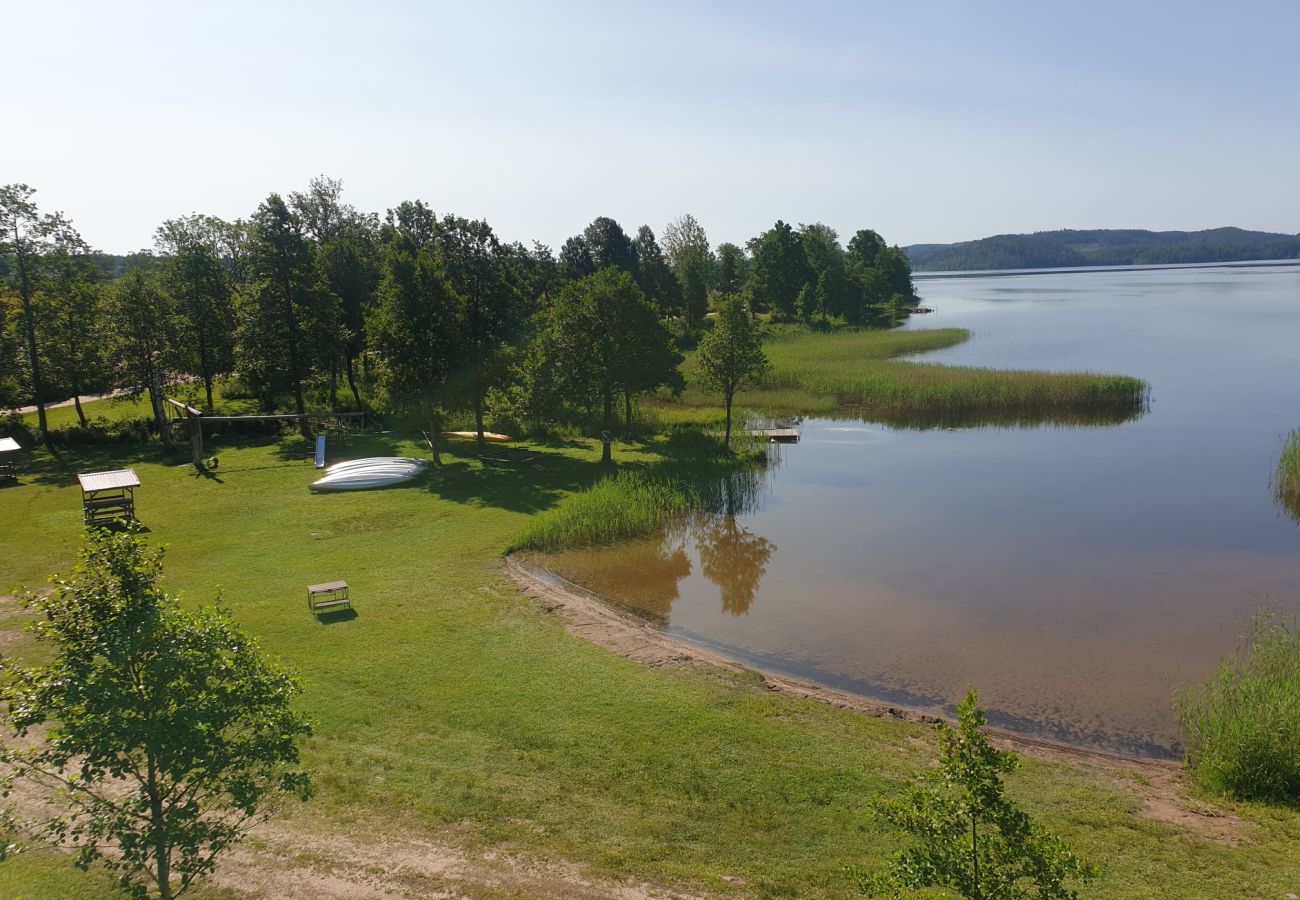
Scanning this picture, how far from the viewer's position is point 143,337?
120 feet

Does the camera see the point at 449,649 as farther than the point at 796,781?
Yes

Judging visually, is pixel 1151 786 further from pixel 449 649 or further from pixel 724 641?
pixel 449 649

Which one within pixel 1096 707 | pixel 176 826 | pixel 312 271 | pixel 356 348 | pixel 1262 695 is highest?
pixel 312 271

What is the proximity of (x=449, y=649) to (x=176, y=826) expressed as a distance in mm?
8761

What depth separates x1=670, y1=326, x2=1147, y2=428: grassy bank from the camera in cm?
4366

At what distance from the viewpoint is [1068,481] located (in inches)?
1209

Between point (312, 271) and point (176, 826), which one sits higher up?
point (312, 271)

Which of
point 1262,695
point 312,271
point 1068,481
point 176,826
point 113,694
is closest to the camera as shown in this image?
point 113,694

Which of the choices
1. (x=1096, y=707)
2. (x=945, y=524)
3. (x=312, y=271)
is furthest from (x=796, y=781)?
(x=312, y=271)

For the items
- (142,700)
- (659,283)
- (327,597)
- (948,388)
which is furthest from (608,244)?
(142,700)

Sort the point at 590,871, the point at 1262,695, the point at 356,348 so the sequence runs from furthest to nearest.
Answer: the point at 356,348 < the point at 1262,695 < the point at 590,871

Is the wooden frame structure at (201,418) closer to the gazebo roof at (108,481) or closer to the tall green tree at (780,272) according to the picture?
the gazebo roof at (108,481)

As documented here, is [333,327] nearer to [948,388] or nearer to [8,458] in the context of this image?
[8,458]

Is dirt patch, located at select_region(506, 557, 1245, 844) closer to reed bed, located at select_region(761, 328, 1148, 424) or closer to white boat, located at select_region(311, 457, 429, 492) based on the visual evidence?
white boat, located at select_region(311, 457, 429, 492)
